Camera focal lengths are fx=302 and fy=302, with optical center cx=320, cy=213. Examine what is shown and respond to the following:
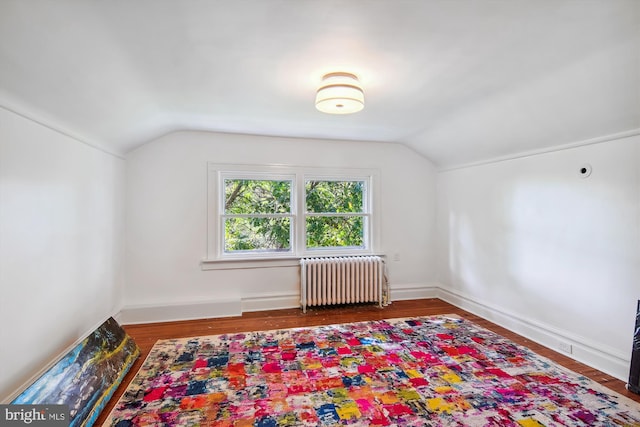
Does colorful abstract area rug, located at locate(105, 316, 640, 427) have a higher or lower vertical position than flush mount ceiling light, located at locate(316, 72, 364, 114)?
lower

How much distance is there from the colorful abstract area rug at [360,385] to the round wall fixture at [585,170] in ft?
5.55

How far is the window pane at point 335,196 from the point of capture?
4434 millimetres

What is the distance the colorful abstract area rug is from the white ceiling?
2072mm

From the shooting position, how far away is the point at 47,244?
2250mm

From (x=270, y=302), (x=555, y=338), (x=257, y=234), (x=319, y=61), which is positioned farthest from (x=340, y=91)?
(x=555, y=338)

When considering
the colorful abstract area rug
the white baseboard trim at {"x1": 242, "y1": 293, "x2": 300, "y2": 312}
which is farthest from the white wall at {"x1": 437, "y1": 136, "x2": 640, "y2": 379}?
the white baseboard trim at {"x1": 242, "y1": 293, "x2": 300, "y2": 312}

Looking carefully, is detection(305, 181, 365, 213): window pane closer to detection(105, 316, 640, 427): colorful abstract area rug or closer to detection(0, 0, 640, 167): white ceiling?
detection(0, 0, 640, 167): white ceiling

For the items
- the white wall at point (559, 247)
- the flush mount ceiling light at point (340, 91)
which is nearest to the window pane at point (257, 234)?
the flush mount ceiling light at point (340, 91)

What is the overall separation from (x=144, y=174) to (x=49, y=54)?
2.28 metres

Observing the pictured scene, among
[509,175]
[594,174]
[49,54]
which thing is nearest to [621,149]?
[594,174]

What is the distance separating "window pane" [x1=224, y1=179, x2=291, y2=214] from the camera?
4.15 meters

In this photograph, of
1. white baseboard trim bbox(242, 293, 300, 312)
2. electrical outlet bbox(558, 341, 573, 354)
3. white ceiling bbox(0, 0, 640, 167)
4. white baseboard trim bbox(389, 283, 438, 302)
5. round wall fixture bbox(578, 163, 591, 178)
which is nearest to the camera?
white ceiling bbox(0, 0, 640, 167)

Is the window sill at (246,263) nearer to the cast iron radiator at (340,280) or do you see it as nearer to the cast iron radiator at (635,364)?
the cast iron radiator at (340,280)

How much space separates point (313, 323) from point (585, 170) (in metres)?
3.16
